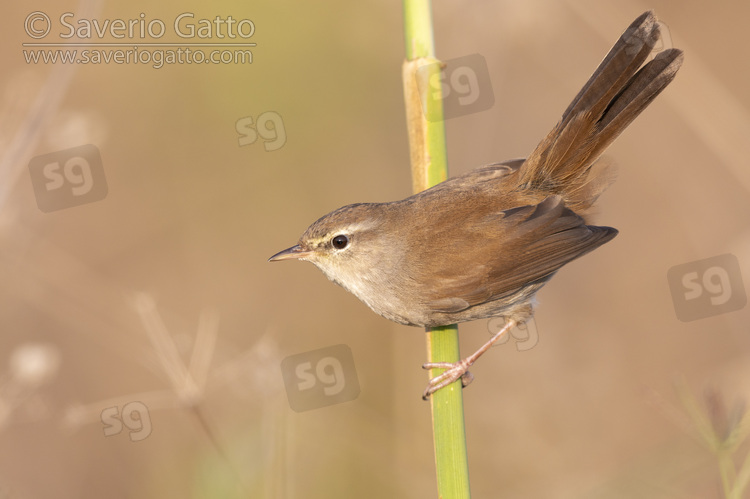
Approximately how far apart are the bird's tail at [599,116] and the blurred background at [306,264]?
38.3 inches

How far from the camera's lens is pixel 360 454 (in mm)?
3674

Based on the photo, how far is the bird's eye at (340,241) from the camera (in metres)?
3.16

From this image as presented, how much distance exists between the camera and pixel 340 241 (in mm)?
3178

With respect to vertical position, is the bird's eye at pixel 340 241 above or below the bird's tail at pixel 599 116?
below

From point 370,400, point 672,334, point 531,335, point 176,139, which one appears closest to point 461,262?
point 531,335

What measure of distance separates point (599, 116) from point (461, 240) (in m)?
0.92

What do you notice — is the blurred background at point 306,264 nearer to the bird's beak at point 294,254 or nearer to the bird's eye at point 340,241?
the bird's beak at point 294,254

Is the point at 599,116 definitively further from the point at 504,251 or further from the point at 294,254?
the point at 294,254

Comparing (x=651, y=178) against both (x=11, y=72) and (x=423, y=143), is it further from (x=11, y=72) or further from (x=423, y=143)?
(x=11, y=72)

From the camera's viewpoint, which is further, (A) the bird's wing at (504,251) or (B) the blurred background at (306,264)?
(B) the blurred background at (306,264)

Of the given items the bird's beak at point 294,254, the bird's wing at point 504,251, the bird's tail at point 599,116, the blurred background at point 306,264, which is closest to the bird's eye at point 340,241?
the bird's beak at point 294,254

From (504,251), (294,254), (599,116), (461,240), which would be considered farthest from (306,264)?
(599,116)

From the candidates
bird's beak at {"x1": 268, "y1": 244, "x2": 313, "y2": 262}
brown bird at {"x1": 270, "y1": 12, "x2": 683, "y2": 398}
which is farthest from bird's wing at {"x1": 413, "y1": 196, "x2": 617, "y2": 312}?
bird's beak at {"x1": 268, "y1": 244, "x2": 313, "y2": 262}

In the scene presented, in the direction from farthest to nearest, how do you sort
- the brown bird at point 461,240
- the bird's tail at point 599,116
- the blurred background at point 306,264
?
the blurred background at point 306,264, the brown bird at point 461,240, the bird's tail at point 599,116
